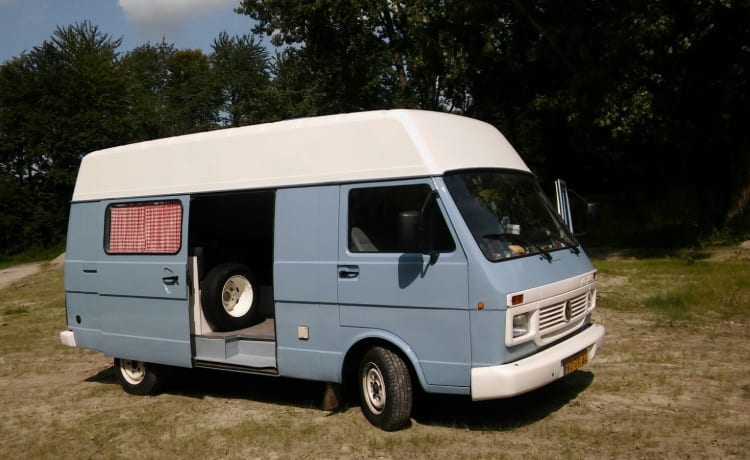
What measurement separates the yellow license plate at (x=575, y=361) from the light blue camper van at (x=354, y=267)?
0.07 ft

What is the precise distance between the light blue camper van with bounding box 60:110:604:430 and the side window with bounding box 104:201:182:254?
20 mm

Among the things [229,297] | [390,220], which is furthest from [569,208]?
[229,297]

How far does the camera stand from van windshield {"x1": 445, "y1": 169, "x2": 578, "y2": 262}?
605 centimetres

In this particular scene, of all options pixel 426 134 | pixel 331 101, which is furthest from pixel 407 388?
pixel 331 101

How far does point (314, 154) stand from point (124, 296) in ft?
10.1

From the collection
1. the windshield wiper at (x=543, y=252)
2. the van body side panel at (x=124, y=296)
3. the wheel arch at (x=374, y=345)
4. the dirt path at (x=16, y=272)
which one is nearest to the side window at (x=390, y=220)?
the wheel arch at (x=374, y=345)

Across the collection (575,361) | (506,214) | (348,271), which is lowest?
(575,361)

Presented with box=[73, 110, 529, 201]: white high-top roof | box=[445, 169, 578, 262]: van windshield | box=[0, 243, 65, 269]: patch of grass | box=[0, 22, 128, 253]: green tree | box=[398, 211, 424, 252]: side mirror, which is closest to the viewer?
box=[398, 211, 424, 252]: side mirror

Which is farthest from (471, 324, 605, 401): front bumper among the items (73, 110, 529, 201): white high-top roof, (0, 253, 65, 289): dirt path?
(0, 253, 65, 289): dirt path

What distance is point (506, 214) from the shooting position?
6414mm

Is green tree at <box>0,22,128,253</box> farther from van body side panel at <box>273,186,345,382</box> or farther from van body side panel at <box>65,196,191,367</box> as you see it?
van body side panel at <box>273,186,345,382</box>

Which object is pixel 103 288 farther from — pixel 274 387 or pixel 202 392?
pixel 274 387

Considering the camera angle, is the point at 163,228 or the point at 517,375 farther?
the point at 163,228

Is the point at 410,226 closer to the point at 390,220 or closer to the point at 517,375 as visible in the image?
the point at 390,220
